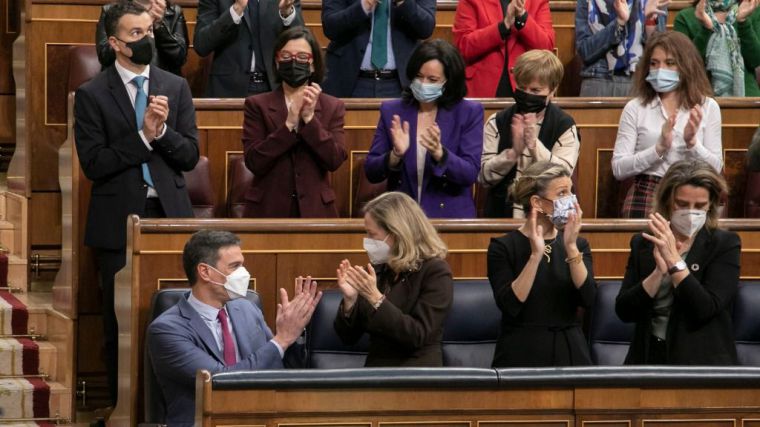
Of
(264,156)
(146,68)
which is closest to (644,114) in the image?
(264,156)

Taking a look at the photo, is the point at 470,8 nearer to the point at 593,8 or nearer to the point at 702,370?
the point at 593,8

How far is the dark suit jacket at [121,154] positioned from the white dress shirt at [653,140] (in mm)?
1424

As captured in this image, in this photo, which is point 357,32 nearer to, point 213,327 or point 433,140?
point 433,140

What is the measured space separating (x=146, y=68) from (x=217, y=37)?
86cm

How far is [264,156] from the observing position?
453cm

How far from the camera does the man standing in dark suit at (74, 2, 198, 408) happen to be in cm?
440

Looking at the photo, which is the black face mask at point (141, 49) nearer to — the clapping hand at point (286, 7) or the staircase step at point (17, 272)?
the clapping hand at point (286, 7)

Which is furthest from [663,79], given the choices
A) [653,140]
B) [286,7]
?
[286,7]

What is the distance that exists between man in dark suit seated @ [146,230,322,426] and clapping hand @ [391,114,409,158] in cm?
80

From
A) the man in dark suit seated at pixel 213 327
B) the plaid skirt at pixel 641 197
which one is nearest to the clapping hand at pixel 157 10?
the man in dark suit seated at pixel 213 327

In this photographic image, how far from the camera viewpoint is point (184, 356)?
363 cm

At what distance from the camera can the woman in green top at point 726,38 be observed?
560cm

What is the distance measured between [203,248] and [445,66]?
115cm

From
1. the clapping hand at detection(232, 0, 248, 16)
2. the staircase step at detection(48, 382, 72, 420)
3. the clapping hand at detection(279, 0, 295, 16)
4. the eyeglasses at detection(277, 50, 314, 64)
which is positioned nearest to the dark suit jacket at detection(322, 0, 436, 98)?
the clapping hand at detection(279, 0, 295, 16)
